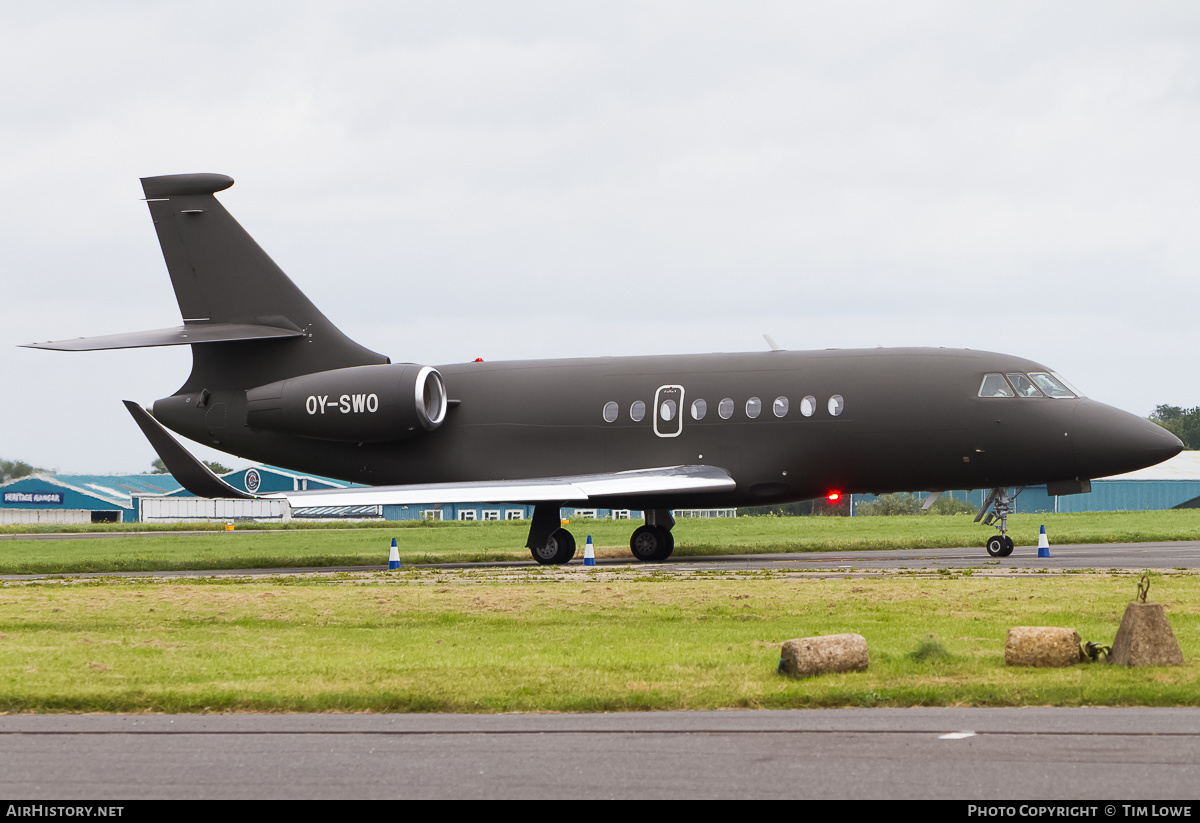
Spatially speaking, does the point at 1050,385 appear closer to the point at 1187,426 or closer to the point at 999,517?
the point at 999,517

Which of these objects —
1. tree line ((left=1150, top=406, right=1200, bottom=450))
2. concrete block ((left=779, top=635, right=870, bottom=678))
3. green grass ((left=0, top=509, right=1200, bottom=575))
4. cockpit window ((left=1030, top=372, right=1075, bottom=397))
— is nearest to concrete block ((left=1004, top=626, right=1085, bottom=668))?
concrete block ((left=779, top=635, right=870, bottom=678))

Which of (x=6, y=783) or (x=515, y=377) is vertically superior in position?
(x=515, y=377)

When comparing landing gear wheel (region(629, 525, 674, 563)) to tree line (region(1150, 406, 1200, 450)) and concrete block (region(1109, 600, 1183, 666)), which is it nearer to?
concrete block (region(1109, 600, 1183, 666))

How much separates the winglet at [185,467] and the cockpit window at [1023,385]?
607 inches

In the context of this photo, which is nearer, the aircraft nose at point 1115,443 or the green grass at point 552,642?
the green grass at point 552,642

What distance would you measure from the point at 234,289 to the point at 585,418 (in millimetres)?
9363

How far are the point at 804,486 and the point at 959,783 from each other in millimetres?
21500

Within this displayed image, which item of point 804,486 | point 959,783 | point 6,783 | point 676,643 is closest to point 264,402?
point 804,486

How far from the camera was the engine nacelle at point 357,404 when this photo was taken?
29969 mm

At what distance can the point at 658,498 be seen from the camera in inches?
1114

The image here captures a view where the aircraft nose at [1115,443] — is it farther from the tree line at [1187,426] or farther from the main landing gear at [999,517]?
the tree line at [1187,426]

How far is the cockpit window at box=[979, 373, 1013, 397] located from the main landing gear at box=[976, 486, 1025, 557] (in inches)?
78.7

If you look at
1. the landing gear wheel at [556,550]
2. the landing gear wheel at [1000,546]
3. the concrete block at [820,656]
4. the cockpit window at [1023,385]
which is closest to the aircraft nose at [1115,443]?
the cockpit window at [1023,385]
